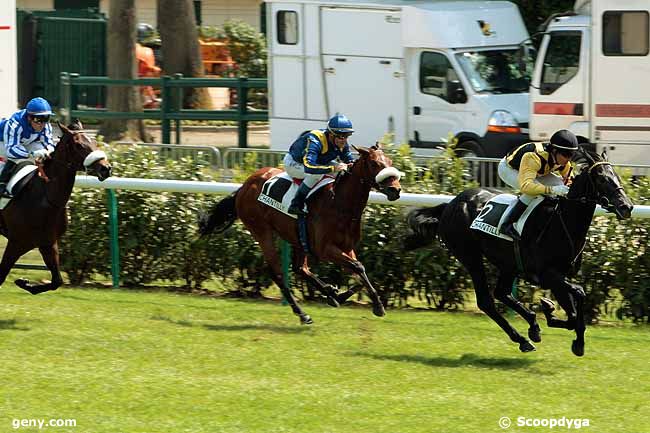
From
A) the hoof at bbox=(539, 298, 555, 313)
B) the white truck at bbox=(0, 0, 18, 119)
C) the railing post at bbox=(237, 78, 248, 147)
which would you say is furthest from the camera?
the railing post at bbox=(237, 78, 248, 147)

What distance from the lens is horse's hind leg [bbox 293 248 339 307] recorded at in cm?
1080

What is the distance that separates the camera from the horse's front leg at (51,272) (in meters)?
10.7

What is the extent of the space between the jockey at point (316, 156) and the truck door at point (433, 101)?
801cm

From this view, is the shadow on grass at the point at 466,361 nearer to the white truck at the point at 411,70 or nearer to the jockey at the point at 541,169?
the jockey at the point at 541,169

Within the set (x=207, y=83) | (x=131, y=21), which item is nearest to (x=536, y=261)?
Answer: (x=207, y=83)

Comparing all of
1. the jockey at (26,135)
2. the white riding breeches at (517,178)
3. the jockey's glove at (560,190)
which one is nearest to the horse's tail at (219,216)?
the jockey at (26,135)

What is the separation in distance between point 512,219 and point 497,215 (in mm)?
228

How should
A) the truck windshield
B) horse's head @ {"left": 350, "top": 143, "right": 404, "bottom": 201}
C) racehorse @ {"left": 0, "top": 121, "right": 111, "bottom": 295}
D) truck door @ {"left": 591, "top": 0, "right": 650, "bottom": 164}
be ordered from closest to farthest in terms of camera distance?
horse's head @ {"left": 350, "top": 143, "right": 404, "bottom": 201} → racehorse @ {"left": 0, "top": 121, "right": 111, "bottom": 295} → truck door @ {"left": 591, "top": 0, "right": 650, "bottom": 164} → the truck windshield

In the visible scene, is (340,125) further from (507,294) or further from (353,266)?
(507,294)

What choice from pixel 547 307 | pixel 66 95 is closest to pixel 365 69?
pixel 66 95

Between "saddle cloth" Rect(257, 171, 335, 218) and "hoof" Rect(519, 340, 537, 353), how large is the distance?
2293 mm

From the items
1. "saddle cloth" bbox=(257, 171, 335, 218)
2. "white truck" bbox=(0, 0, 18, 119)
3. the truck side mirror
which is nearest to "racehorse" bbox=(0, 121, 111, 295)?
"saddle cloth" bbox=(257, 171, 335, 218)

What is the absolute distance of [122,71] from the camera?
2486cm

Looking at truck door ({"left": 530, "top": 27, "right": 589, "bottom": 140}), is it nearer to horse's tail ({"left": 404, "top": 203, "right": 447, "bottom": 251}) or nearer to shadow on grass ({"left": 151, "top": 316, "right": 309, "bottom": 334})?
horse's tail ({"left": 404, "top": 203, "right": 447, "bottom": 251})
